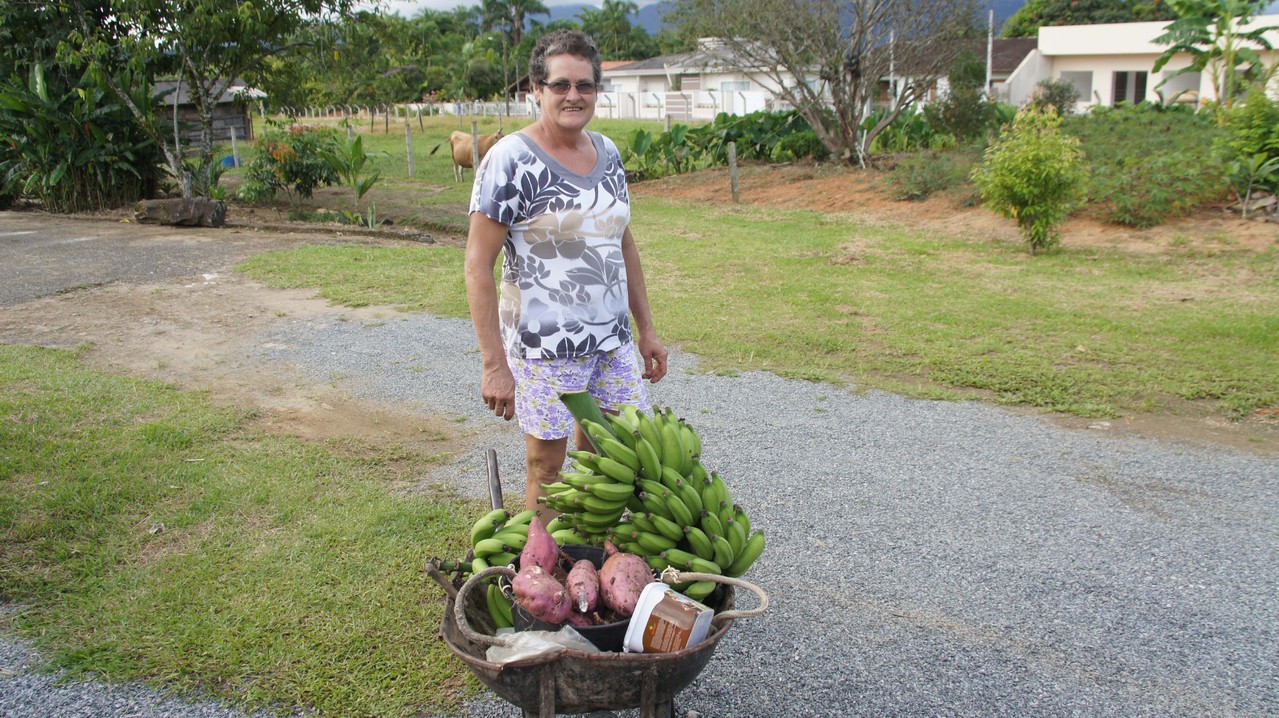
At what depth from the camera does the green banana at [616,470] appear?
8.32 feet

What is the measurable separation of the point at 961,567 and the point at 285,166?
1414 cm

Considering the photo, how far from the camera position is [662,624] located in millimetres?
2191

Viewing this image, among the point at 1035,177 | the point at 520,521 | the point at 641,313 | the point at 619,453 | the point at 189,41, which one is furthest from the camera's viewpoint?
the point at 189,41

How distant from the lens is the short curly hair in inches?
116

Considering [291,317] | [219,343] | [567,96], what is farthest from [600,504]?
[291,317]

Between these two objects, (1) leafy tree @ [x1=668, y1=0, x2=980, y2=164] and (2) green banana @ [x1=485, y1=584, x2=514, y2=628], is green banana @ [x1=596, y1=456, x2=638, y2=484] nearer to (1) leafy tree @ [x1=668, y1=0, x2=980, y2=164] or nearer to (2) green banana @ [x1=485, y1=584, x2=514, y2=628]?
(2) green banana @ [x1=485, y1=584, x2=514, y2=628]

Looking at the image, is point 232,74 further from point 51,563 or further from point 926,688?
point 926,688

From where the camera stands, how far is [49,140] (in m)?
15.1

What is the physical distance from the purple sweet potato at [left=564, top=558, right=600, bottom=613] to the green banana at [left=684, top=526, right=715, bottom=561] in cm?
29

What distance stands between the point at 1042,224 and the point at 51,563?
991cm

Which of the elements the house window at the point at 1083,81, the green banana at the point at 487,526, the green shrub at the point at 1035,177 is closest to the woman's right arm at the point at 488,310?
the green banana at the point at 487,526

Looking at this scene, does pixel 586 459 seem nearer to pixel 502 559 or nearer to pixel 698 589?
pixel 502 559

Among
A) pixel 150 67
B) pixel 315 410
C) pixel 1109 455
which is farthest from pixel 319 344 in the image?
pixel 150 67

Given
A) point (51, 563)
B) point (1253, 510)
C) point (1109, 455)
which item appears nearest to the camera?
point (51, 563)
